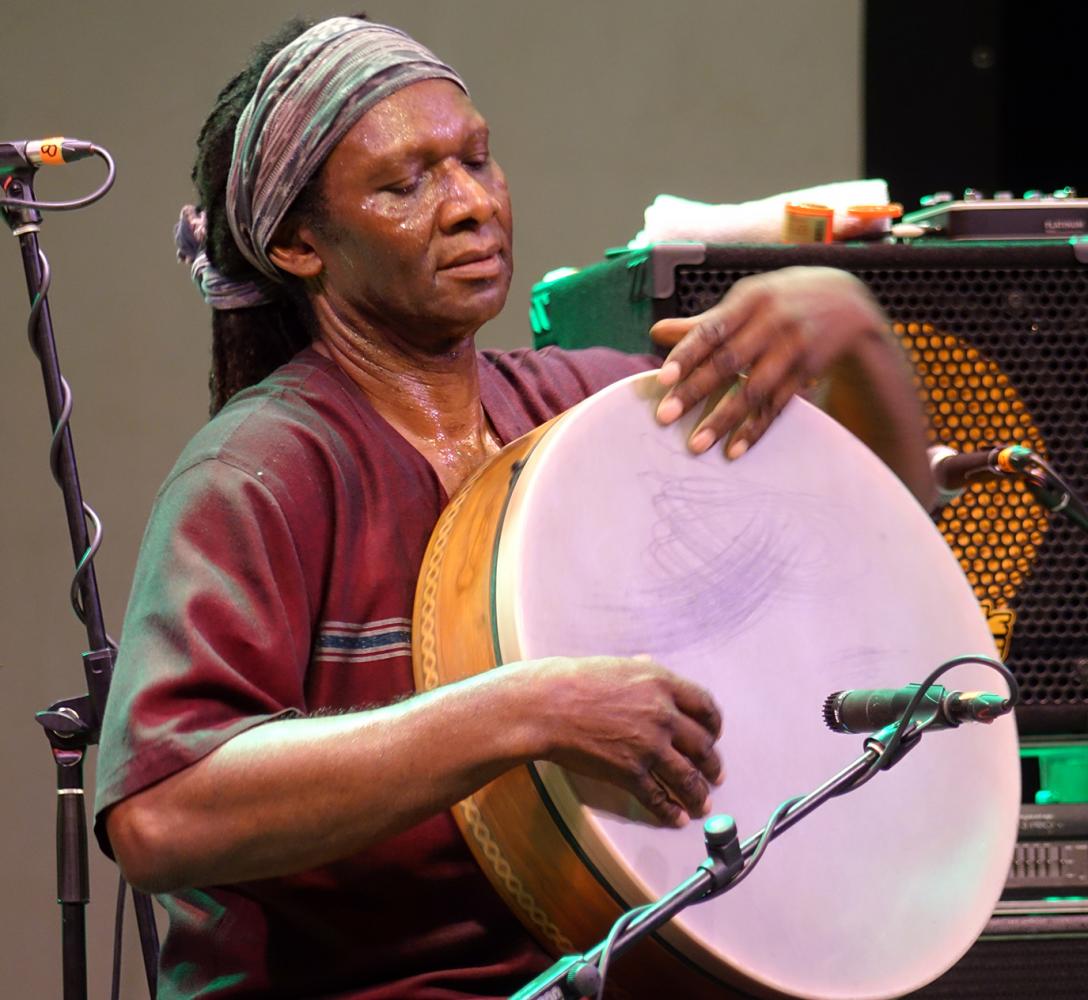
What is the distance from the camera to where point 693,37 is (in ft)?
10.4

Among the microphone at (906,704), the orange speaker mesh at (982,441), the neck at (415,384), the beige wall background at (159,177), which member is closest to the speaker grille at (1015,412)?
the orange speaker mesh at (982,441)

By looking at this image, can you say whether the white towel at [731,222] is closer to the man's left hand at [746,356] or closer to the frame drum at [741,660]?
the man's left hand at [746,356]

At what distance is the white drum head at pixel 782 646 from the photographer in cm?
125

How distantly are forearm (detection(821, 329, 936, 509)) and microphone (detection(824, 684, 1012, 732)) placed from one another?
0.54 metres

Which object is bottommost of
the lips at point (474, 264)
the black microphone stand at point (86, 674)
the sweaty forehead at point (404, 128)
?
the black microphone stand at point (86, 674)

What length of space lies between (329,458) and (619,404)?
27 cm

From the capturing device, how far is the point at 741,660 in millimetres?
1356

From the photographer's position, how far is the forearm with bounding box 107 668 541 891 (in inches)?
46.7

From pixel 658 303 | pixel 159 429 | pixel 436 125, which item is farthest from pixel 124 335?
pixel 436 125

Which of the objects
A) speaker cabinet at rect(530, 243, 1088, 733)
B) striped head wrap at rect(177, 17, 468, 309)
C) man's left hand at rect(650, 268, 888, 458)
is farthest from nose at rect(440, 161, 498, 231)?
speaker cabinet at rect(530, 243, 1088, 733)

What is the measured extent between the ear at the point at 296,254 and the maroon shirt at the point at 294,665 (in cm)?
15

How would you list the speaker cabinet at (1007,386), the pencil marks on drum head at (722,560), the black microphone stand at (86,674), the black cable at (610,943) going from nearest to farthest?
the black cable at (610,943) < the pencil marks on drum head at (722,560) < the black microphone stand at (86,674) < the speaker cabinet at (1007,386)

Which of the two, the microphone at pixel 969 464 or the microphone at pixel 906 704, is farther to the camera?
the microphone at pixel 969 464

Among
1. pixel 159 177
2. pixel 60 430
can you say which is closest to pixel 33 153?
pixel 60 430
